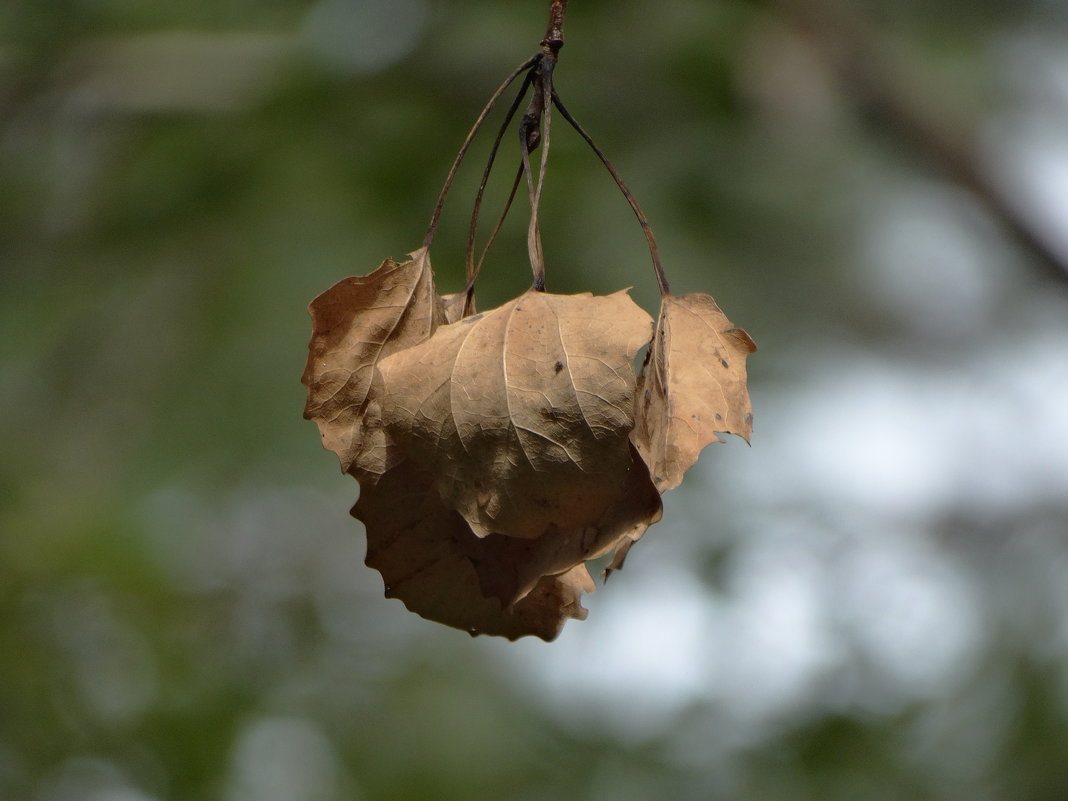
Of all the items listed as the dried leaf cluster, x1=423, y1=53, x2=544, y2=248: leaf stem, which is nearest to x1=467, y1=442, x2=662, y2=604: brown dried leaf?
the dried leaf cluster

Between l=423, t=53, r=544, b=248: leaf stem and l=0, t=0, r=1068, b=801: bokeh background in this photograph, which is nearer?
l=423, t=53, r=544, b=248: leaf stem

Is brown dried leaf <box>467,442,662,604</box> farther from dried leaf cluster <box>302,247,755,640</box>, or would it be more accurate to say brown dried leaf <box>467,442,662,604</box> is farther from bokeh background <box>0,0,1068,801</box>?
bokeh background <box>0,0,1068,801</box>

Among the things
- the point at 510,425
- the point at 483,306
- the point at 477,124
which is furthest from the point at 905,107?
the point at 510,425

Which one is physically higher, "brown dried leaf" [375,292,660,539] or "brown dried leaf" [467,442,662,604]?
"brown dried leaf" [375,292,660,539]

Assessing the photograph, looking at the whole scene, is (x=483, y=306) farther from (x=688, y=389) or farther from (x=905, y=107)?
(x=688, y=389)

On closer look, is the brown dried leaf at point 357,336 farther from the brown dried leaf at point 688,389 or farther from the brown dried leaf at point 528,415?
the brown dried leaf at point 688,389

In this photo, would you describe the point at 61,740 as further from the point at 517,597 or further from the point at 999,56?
the point at 999,56
